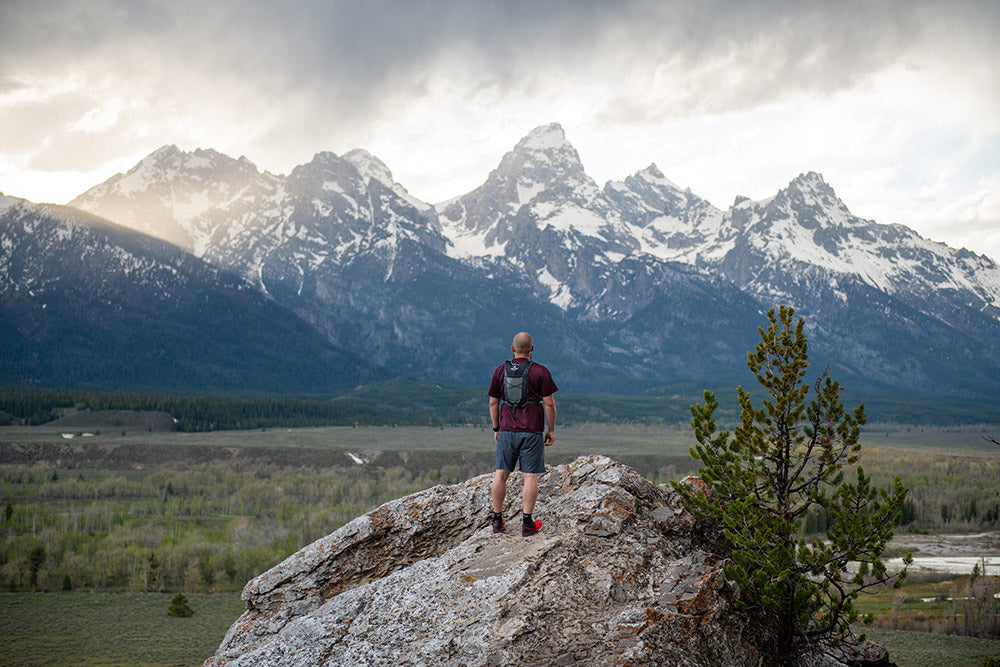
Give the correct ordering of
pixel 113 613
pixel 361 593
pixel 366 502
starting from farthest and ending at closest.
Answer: pixel 366 502, pixel 113 613, pixel 361 593

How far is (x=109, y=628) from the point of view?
261ft

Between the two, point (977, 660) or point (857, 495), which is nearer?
point (857, 495)

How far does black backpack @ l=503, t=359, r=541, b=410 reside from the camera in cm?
1541

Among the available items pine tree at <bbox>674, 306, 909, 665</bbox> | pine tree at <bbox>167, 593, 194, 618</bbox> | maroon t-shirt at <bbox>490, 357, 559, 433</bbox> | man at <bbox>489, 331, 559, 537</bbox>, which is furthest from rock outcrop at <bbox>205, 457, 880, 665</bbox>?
pine tree at <bbox>167, 593, 194, 618</bbox>

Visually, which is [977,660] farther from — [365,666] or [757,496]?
[365,666]

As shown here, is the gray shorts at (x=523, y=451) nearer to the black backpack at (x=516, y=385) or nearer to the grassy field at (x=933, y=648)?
the black backpack at (x=516, y=385)

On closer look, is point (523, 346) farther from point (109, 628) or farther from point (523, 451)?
point (109, 628)

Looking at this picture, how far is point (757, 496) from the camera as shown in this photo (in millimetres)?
17984

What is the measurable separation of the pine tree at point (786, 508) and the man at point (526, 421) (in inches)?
147

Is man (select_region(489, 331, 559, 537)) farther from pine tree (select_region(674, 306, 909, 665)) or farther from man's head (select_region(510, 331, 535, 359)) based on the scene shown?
pine tree (select_region(674, 306, 909, 665))

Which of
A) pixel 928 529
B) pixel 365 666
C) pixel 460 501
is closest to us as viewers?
pixel 365 666

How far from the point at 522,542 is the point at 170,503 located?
15104 centimetres

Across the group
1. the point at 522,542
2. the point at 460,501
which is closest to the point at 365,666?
the point at 522,542

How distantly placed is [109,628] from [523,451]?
79.8 meters
